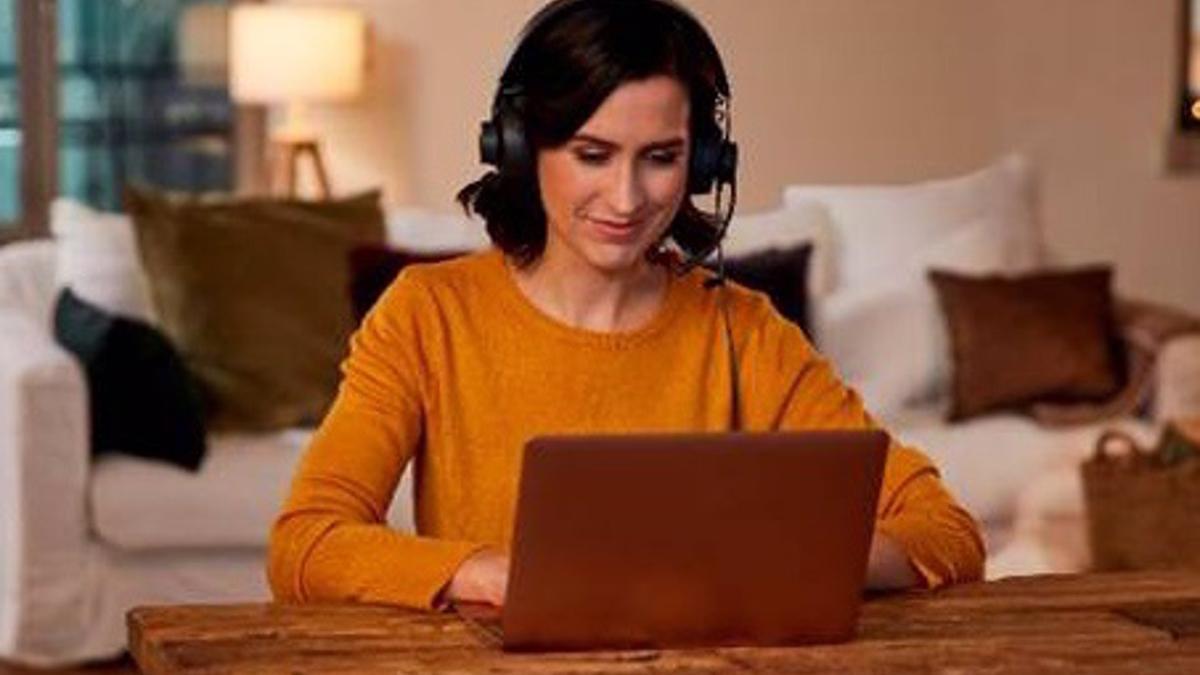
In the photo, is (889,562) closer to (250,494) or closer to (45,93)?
(250,494)

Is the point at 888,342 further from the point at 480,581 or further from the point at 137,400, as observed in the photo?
the point at 480,581

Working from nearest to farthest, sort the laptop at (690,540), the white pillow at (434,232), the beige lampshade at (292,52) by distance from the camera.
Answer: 1. the laptop at (690,540)
2. the white pillow at (434,232)
3. the beige lampshade at (292,52)

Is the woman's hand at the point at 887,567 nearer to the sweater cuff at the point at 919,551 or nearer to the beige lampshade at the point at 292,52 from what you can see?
the sweater cuff at the point at 919,551

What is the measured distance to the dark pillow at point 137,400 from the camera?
4.71 meters

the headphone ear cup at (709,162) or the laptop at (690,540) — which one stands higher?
the headphone ear cup at (709,162)

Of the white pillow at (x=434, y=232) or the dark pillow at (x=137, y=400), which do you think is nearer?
the dark pillow at (x=137, y=400)

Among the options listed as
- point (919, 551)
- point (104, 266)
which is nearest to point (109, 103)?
point (104, 266)

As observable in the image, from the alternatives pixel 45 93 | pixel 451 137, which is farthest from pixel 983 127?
pixel 45 93

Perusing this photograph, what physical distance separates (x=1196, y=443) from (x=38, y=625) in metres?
1.99

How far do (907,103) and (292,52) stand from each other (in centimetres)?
154

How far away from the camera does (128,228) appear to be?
5.10 m

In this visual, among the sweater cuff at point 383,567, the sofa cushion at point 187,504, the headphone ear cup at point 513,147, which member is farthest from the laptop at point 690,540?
the sofa cushion at point 187,504

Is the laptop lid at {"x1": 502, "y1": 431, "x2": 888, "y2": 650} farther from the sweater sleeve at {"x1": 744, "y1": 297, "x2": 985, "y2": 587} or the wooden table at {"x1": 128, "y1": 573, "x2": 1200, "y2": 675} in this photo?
the sweater sleeve at {"x1": 744, "y1": 297, "x2": 985, "y2": 587}

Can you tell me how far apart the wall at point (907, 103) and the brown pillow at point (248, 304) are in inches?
42.3
